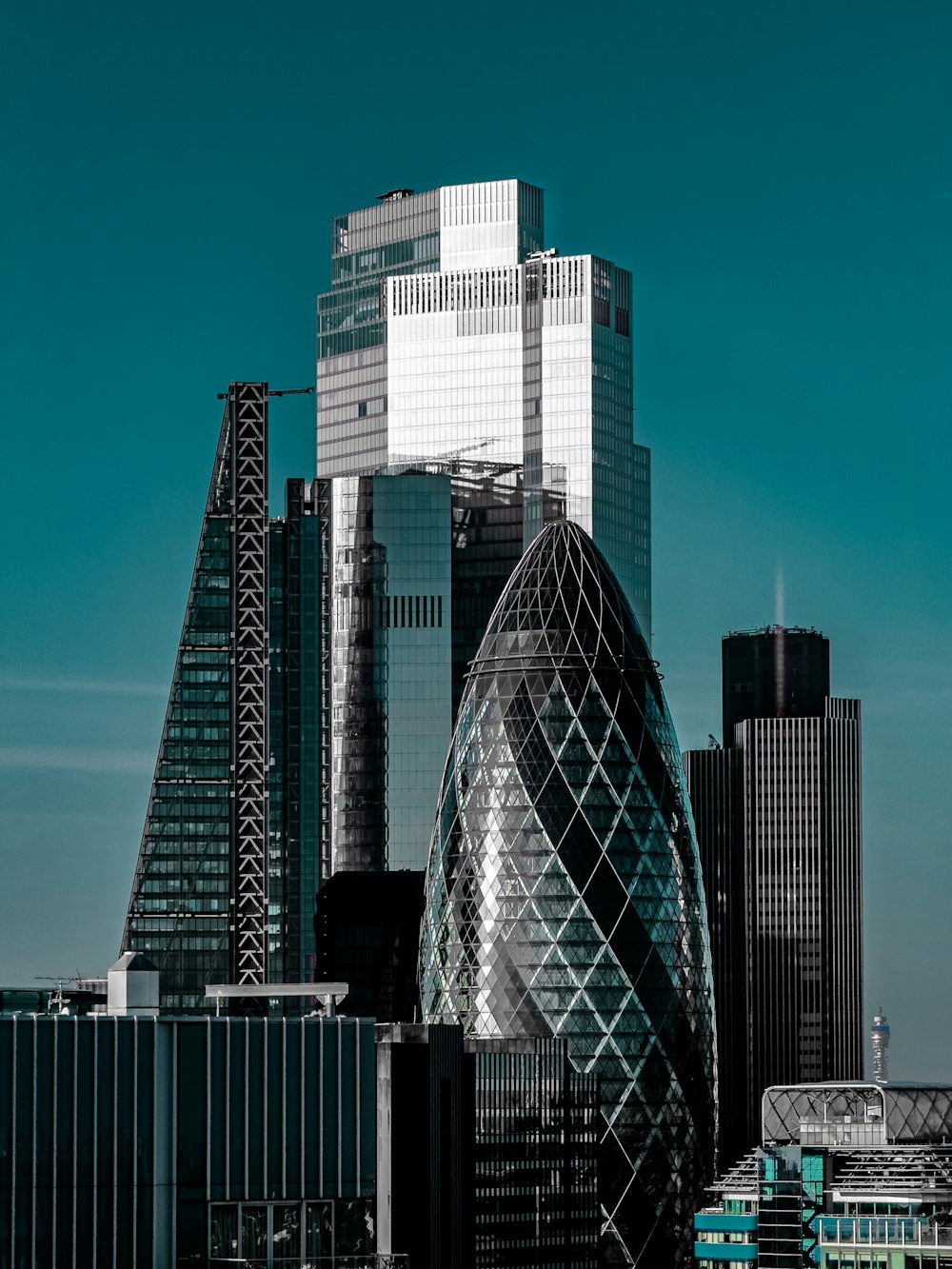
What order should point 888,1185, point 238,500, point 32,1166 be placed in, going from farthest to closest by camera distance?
point 888,1185 < point 238,500 < point 32,1166

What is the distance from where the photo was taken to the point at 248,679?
123m

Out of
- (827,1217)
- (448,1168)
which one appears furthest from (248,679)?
(827,1217)

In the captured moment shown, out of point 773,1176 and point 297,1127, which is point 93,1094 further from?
point 773,1176

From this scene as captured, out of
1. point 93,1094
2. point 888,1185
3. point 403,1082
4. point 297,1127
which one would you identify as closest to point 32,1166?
point 93,1094

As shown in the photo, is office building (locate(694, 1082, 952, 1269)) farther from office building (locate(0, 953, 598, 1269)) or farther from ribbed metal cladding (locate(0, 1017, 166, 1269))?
ribbed metal cladding (locate(0, 1017, 166, 1269))

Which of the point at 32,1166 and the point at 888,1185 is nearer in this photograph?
the point at 32,1166

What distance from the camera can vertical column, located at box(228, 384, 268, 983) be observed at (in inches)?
4683

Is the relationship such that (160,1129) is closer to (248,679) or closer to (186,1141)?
(186,1141)

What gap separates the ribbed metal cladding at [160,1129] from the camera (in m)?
83.4

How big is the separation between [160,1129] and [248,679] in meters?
40.3

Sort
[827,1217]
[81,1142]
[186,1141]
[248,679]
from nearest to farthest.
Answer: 1. [81,1142]
2. [186,1141]
3. [248,679]
4. [827,1217]

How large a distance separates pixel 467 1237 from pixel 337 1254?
9575 centimetres

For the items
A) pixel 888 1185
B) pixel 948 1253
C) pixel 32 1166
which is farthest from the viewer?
pixel 888 1185

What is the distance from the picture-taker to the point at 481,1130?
195 m
